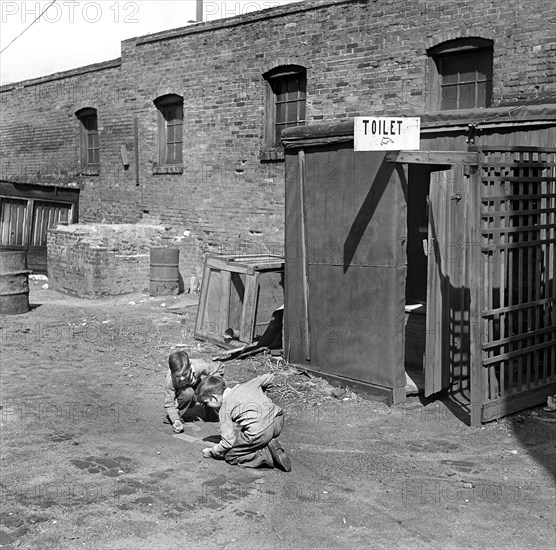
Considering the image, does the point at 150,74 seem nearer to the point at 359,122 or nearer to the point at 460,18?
the point at 460,18

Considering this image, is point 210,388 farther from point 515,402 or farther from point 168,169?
point 168,169

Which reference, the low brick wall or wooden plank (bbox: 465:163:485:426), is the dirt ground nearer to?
wooden plank (bbox: 465:163:485:426)

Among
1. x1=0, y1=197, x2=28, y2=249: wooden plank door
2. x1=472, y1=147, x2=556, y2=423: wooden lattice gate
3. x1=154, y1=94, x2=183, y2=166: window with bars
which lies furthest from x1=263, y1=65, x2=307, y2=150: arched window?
x1=0, y1=197, x2=28, y2=249: wooden plank door

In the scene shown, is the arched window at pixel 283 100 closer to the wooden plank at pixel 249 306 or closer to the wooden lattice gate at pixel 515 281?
the wooden plank at pixel 249 306

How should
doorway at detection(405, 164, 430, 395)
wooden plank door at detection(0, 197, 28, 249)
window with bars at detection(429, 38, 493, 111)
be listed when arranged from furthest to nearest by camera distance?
wooden plank door at detection(0, 197, 28, 249)
window with bars at detection(429, 38, 493, 111)
doorway at detection(405, 164, 430, 395)

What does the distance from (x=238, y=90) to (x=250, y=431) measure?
33.8ft

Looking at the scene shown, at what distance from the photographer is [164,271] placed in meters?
15.7

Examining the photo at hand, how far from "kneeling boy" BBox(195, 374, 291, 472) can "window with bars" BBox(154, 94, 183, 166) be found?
11819mm

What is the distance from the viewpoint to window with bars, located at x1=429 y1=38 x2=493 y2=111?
11.2 m

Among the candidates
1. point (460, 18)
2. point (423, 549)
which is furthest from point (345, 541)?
point (460, 18)

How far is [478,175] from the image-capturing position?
22.6 feet

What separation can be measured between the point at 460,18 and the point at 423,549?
8.64 m

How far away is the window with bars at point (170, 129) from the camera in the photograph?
682 inches

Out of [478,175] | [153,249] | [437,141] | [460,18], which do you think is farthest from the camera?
[153,249]
